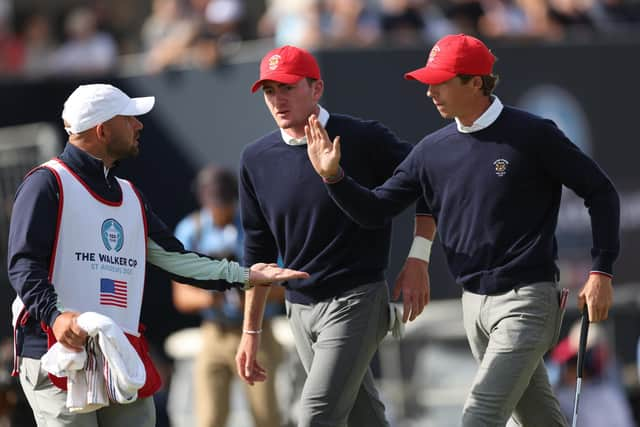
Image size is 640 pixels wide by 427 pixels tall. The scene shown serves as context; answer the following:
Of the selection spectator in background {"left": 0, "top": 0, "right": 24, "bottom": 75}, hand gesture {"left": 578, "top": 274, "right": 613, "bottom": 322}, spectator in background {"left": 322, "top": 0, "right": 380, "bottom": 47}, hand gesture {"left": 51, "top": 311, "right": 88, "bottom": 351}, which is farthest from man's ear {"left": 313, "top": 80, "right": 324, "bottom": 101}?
spectator in background {"left": 0, "top": 0, "right": 24, "bottom": 75}

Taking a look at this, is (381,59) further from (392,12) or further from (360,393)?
(360,393)

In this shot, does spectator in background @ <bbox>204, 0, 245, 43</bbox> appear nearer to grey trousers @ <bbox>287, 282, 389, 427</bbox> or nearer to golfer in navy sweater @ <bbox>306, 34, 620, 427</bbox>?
grey trousers @ <bbox>287, 282, 389, 427</bbox>

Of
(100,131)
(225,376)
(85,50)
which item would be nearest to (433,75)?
(100,131)

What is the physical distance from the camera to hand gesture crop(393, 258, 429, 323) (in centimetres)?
735

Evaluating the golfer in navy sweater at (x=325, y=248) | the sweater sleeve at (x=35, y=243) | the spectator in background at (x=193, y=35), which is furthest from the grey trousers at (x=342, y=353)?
the spectator in background at (x=193, y=35)

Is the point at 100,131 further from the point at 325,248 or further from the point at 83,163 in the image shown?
the point at 325,248

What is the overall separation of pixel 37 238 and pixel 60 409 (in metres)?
0.75

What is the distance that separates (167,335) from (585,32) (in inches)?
222

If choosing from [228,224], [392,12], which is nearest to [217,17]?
[392,12]

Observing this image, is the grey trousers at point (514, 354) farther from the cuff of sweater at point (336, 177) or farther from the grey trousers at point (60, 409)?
the grey trousers at point (60, 409)

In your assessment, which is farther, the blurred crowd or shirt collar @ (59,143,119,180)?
the blurred crowd

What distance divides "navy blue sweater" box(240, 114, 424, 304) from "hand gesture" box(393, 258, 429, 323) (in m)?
0.14

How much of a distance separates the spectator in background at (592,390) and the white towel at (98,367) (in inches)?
226

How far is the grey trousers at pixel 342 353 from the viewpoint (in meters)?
6.94
